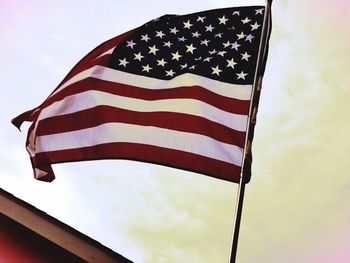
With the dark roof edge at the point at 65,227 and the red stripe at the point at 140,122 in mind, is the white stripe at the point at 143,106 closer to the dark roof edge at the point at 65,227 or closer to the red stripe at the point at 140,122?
the red stripe at the point at 140,122

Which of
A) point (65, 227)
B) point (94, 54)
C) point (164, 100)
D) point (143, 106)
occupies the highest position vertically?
point (94, 54)

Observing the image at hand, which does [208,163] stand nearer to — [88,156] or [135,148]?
[135,148]

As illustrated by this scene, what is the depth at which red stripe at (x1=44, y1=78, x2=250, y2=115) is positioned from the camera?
5.69 meters

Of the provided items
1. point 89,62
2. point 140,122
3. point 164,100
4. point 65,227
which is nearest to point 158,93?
point 164,100

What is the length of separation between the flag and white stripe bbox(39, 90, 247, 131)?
0.01 metres

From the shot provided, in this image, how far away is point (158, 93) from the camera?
19.9 feet

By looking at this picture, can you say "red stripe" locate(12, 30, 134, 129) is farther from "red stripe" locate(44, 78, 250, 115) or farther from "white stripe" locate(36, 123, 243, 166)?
"white stripe" locate(36, 123, 243, 166)

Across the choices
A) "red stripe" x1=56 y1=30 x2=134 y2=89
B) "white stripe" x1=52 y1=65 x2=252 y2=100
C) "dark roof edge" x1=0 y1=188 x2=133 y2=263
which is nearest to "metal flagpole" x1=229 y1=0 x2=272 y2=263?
"white stripe" x1=52 y1=65 x2=252 y2=100

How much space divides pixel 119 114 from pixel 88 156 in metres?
0.65

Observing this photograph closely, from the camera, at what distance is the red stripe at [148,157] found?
5270 mm

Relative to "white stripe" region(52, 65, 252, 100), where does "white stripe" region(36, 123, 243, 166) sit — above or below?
below

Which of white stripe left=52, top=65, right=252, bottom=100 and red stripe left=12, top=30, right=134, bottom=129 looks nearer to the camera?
white stripe left=52, top=65, right=252, bottom=100

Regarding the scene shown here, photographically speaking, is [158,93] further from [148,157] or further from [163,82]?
[148,157]

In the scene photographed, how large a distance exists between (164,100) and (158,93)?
162 mm
